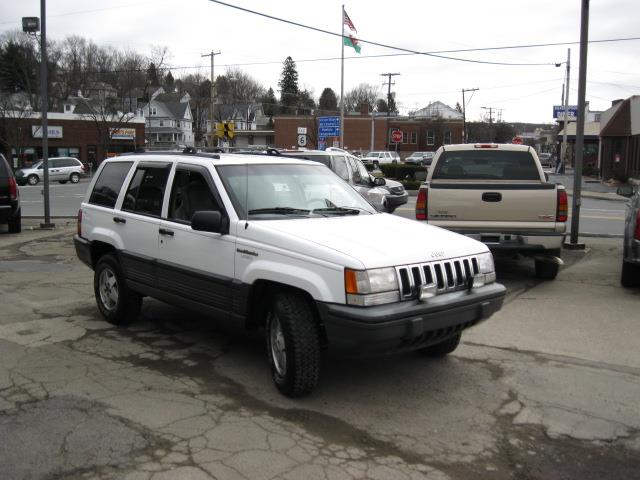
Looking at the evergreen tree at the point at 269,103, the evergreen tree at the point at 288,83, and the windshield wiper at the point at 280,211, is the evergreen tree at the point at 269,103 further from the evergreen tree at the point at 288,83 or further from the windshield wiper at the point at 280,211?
the windshield wiper at the point at 280,211

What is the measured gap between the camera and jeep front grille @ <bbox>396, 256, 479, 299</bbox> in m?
4.21

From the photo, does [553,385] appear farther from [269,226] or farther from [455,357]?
[269,226]

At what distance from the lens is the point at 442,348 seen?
5430 millimetres

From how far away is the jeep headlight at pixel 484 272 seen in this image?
4754mm

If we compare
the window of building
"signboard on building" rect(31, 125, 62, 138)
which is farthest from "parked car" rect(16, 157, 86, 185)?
the window of building

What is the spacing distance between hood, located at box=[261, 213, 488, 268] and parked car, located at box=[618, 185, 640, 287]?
11.8ft

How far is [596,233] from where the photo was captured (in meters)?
14.4

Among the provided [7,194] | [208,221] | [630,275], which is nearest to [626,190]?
[630,275]

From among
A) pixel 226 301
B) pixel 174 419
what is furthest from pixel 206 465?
pixel 226 301

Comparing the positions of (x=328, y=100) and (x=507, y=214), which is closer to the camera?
(x=507, y=214)

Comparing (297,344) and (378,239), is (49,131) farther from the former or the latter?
(297,344)

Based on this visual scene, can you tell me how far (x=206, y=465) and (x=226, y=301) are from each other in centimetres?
163

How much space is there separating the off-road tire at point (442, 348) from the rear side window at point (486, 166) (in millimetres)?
4537

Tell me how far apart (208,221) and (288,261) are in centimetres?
83
